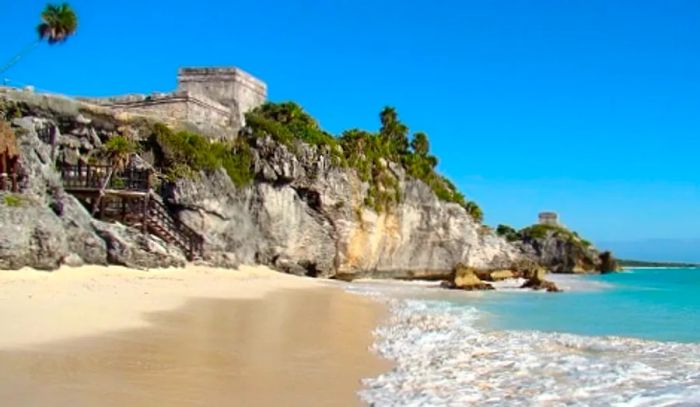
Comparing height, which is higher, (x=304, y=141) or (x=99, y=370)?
(x=304, y=141)

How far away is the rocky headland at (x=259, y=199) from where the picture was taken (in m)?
19.9

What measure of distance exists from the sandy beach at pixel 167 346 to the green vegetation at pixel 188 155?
11281 millimetres

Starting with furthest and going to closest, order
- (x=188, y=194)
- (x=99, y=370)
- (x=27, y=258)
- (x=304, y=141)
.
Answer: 1. (x=304, y=141)
2. (x=188, y=194)
3. (x=27, y=258)
4. (x=99, y=370)

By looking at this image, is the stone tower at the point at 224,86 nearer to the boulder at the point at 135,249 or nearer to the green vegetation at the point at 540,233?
the boulder at the point at 135,249

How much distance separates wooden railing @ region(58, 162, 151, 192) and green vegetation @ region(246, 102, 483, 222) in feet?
24.8

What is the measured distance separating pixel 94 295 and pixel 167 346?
6095mm

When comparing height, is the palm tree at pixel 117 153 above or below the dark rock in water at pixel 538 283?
above

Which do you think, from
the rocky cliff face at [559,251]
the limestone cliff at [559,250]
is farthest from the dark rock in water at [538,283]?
the rocky cliff face at [559,251]

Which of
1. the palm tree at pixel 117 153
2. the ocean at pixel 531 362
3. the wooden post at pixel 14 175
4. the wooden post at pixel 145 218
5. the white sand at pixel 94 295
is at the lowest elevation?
the ocean at pixel 531 362

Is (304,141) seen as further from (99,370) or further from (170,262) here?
(99,370)

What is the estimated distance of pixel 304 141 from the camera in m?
35.2

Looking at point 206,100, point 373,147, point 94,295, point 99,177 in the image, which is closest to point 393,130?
point 373,147

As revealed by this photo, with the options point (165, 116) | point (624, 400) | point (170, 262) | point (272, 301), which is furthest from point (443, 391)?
point (165, 116)

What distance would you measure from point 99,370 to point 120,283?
1095cm
